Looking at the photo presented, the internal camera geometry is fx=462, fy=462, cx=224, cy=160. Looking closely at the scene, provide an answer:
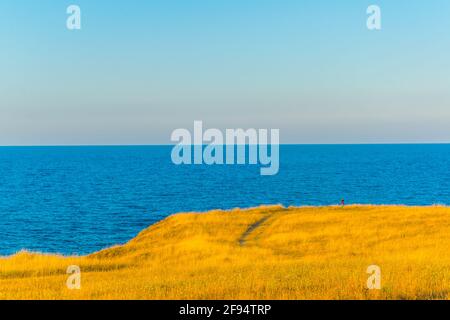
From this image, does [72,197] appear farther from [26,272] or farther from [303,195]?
[26,272]

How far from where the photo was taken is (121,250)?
137ft

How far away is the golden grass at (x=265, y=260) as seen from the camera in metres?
19.1

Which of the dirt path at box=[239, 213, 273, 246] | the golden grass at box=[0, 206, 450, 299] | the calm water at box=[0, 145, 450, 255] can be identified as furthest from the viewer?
the calm water at box=[0, 145, 450, 255]

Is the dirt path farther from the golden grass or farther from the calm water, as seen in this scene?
the calm water

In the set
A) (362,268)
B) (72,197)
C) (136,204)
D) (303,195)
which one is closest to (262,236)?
(362,268)

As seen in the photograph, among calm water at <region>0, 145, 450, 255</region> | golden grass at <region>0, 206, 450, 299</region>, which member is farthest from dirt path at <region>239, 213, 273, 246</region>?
calm water at <region>0, 145, 450, 255</region>

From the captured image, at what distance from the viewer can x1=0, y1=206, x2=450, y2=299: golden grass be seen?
754 inches

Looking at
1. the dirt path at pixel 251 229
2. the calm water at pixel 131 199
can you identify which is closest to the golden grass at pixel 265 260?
the dirt path at pixel 251 229

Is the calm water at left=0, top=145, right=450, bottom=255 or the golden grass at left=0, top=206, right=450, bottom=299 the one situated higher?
the calm water at left=0, top=145, right=450, bottom=255

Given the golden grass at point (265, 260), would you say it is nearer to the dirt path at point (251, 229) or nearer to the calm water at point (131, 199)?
the dirt path at point (251, 229)

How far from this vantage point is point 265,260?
3209cm

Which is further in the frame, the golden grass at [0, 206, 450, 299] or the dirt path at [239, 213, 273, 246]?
the dirt path at [239, 213, 273, 246]

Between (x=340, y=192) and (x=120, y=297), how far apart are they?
12866 centimetres

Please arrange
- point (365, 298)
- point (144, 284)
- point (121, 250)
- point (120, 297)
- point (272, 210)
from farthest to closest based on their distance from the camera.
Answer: point (272, 210)
point (121, 250)
point (144, 284)
point (120, 297)
point (365, 298)
